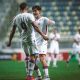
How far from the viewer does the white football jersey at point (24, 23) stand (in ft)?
40.2

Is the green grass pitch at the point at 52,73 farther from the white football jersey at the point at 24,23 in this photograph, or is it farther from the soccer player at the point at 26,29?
the white football jersey at the point at 24,23

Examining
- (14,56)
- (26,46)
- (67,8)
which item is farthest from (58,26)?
(26,46)

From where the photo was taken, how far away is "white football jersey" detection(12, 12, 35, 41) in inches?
482

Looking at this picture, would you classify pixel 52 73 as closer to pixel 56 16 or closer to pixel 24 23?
pixel 24 23

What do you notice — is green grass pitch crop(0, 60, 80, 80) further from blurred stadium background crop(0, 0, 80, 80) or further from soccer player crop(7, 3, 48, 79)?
blurred stadium background crop(0, 0, 80, 80)

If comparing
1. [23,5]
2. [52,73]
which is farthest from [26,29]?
[52,73]

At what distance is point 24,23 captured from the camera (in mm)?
12336

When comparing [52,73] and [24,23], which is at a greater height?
[24,23]

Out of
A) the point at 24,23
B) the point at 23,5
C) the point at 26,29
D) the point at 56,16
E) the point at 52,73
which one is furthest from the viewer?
the point at 56,16

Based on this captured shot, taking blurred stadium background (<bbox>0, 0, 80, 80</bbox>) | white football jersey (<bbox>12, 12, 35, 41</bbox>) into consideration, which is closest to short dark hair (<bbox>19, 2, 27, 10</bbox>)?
white football jersey (<bbox>12, 12, 35, 41</bbox>)

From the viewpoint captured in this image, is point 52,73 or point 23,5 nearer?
point 23,5

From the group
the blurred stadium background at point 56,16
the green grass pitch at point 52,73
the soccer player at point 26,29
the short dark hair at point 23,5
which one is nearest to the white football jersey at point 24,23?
the soccer player at point 26,29

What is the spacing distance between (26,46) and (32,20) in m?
0.84

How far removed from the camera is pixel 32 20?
12.2 m
